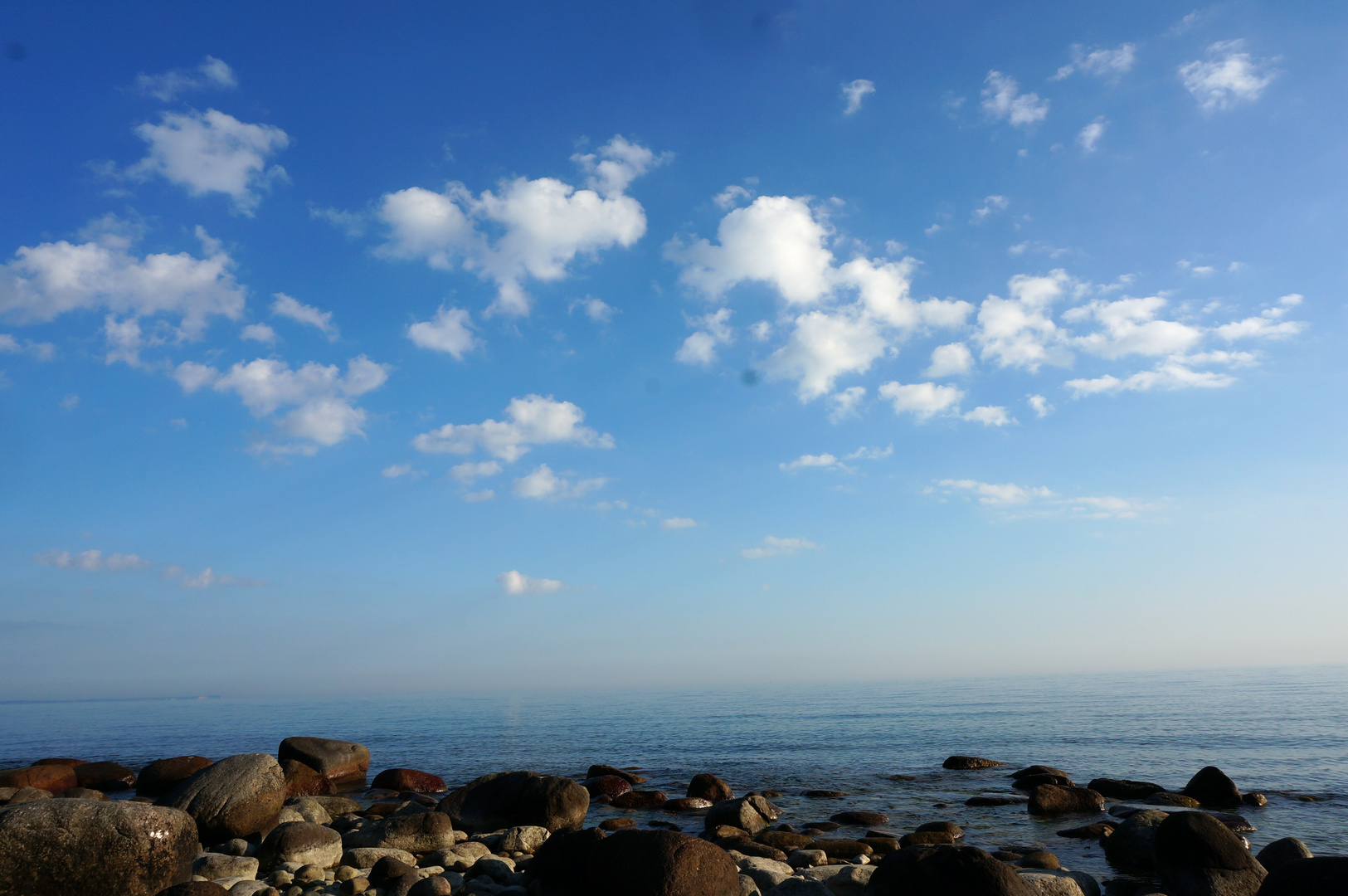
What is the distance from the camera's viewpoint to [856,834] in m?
15.5

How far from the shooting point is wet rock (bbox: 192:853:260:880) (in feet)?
36.3

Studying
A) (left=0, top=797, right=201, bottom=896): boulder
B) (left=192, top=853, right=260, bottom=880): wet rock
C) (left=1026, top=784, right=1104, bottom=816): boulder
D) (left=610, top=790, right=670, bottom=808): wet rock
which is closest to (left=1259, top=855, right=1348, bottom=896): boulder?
(left=1026, top=784, right=1104, bottom=816): boulder

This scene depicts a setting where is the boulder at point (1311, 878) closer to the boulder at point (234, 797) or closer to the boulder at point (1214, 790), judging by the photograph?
the boulder at point (1214, 790)

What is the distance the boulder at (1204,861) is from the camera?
1051cm

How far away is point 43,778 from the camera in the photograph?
21172 millimetres

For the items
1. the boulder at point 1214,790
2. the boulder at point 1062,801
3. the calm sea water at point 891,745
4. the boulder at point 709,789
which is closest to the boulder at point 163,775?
the calm sea water at point 891,745

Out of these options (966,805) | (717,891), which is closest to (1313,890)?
(717,891)

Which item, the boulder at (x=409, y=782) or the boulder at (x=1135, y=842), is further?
the boulder at (x=409, y=782)

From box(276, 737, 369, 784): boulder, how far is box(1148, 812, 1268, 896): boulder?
2186cm

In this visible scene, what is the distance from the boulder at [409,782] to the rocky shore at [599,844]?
2.77 ft

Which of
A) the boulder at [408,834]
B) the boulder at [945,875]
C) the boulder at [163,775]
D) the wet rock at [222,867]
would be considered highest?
the boulder at [945,875]

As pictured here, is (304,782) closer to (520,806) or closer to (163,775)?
(163,775)

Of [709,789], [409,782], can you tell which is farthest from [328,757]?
[709,789]

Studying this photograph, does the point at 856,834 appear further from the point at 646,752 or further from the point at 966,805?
the point at 646,752
